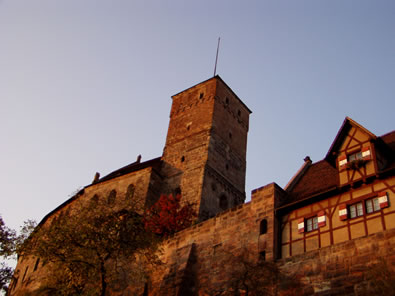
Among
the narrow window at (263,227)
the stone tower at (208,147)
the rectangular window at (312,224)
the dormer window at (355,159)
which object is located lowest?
the rectangular window at (312,224)

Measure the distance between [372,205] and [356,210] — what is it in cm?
66

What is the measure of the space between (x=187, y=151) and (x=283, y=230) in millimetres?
18799

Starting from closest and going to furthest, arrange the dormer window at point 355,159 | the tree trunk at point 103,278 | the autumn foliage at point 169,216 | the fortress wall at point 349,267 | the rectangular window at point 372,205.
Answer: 1. the fortress wall at point 349,267
2. the rectangular window at point 372,205
3. the dormer window at point 355,159
4. the tree trunk at point 103,278
5. the autumn foliage at point 169,216

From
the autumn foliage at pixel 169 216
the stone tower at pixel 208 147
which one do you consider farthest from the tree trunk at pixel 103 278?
the stone tower at pixel 208 147

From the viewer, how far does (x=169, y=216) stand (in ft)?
101

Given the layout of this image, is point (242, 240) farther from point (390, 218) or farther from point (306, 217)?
point (390, 218)

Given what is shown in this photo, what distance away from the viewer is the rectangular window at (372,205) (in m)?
17.9

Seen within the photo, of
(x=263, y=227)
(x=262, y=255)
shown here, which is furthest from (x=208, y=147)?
(x=262, y=255)

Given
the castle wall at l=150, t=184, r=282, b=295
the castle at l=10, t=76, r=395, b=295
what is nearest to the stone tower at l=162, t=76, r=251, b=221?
the castle wall at l=150, t=184, r=282, b=295

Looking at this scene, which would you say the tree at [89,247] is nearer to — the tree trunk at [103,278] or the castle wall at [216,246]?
the tree trunk at [103,278]

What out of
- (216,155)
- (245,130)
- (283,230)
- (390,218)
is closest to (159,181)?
(216,155)

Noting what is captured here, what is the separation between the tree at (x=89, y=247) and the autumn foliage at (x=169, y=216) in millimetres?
4071

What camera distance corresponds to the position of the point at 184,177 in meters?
36.8

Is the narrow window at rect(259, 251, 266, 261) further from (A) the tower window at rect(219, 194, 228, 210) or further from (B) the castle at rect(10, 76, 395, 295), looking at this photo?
(A) the tower window at rect(219, 194, 228, 210)
